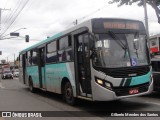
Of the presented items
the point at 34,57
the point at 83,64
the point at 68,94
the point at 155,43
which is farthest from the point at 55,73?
the point at 155,43

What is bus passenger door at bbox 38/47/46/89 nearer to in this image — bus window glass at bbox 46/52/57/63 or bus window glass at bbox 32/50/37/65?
bus window glass at bbox 32/50/37/65

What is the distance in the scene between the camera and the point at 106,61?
380 inches

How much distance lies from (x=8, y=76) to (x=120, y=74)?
43.9 metres

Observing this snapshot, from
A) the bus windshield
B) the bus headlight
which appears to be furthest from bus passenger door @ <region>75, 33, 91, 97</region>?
the bus headlight

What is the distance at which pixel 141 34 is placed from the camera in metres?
10.7

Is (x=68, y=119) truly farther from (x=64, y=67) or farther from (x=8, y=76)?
(x=8, y=76)

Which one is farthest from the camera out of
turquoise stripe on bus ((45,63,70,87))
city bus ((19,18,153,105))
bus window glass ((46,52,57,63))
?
bus window glass ((46,52,57,63))

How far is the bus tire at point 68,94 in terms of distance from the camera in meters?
11.7

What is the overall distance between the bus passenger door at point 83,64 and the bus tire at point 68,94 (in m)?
0.93

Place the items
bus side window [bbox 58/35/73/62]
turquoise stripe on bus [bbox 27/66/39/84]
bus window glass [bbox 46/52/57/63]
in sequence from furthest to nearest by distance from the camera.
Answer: turquoise stripe on bus [bbox 27/66/39/84], bus window glass [bbox 46/52/57/63], bus side window [bbox 58/35/73/62]

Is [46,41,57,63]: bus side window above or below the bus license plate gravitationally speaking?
above

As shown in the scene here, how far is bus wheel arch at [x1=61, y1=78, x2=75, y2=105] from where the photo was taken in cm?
1175

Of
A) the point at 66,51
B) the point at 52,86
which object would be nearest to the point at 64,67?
the point at 66,51

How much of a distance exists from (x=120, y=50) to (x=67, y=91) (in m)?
3.26
